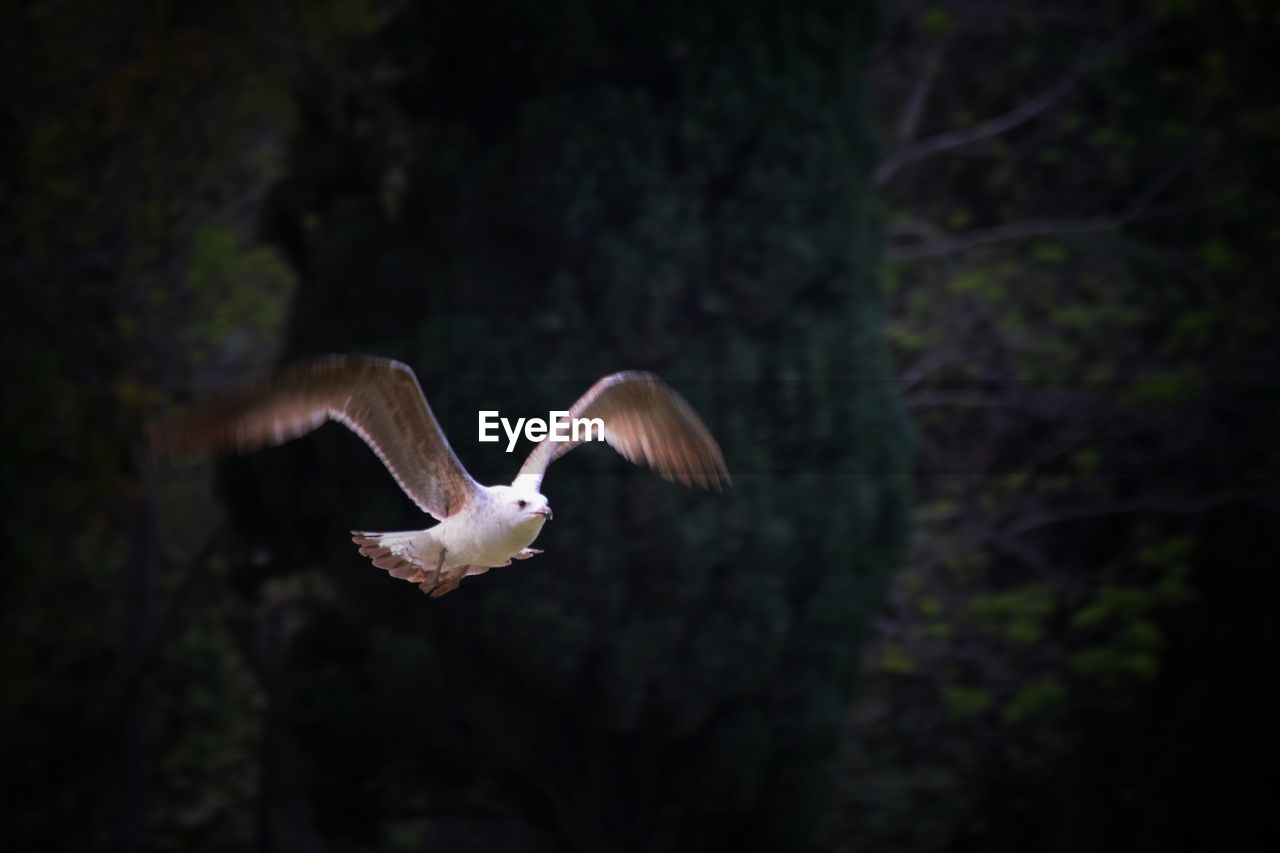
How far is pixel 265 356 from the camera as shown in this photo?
9.69m

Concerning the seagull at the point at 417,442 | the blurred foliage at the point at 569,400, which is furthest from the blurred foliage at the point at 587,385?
the seagull at the point at 417,442

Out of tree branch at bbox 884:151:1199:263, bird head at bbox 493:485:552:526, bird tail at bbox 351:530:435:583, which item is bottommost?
bird tail at bbox 351:530:435:583

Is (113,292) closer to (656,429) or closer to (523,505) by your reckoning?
(656,429)

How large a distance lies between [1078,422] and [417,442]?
6555 millimetres

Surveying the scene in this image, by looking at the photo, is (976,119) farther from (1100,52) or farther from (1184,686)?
(1184,686)

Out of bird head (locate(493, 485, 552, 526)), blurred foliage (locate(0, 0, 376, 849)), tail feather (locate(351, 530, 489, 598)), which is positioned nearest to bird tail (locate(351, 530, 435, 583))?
tail feather (locate(351, 530, 489, 598))

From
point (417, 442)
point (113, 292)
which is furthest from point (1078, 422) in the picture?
point (417, 442)

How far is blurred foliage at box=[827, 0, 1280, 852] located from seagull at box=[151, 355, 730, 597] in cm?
541

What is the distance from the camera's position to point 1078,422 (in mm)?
9414

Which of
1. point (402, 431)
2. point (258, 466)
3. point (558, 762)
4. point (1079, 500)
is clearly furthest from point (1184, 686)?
point (402, 431)

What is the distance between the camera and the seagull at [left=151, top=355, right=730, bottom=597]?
135 inches

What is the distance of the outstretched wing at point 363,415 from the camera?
3.68 m

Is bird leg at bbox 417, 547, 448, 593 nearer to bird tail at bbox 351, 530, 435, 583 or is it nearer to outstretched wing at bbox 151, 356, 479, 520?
bird tail at bbox 351, 530, 435, 583

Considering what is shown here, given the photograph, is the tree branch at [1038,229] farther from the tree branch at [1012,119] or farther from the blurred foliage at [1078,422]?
the tree branch at [1012,119]
